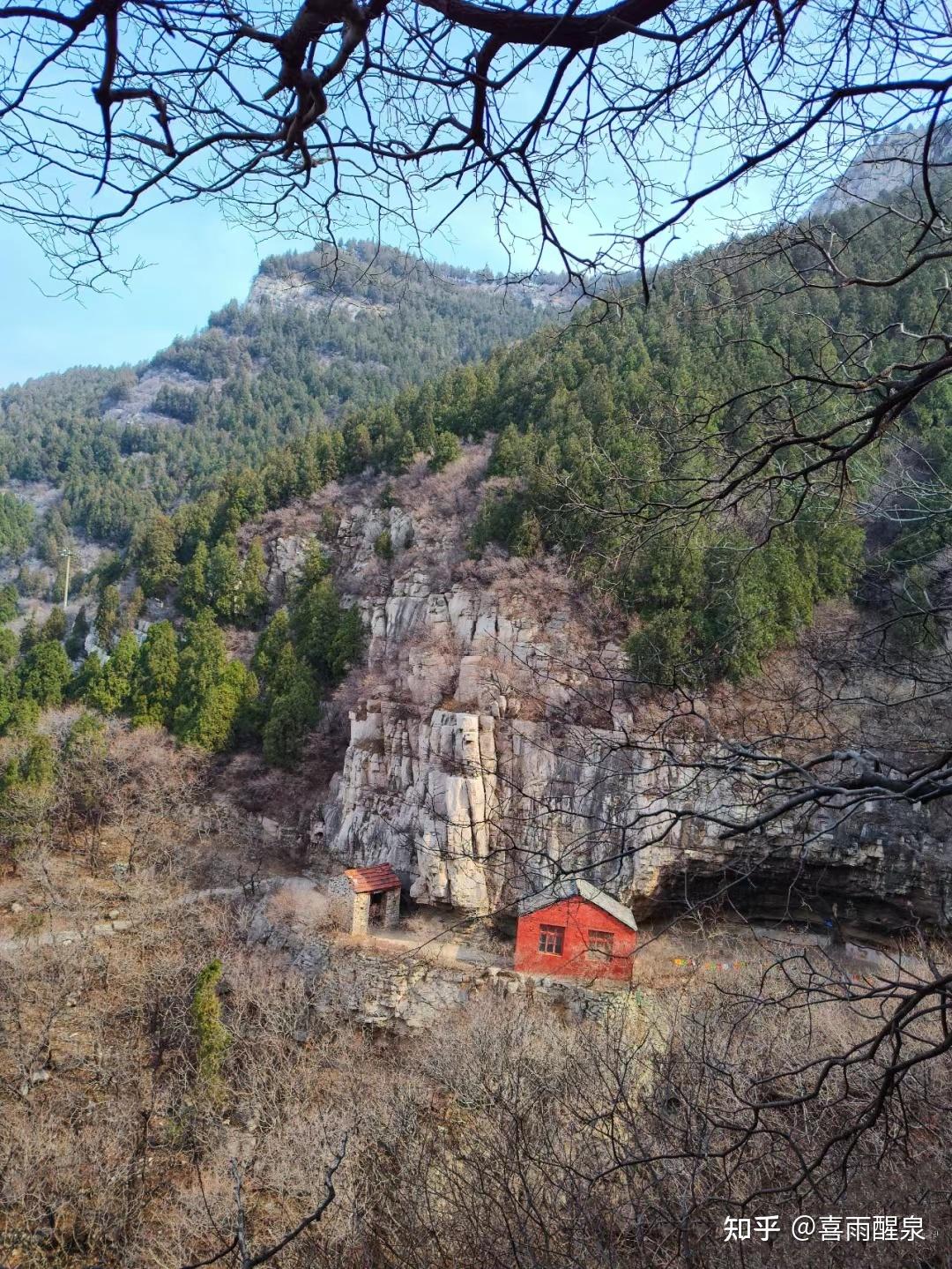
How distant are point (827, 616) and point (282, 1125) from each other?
44.7 ft

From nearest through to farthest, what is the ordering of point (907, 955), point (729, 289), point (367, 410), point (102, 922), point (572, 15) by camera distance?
point (572, 15), point (729, 289), point (907, 955), point (102, 922), point (367, 410)

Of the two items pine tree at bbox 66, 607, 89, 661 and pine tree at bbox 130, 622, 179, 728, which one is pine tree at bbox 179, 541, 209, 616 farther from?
pine tree at bbox 66, 607, 89, 661

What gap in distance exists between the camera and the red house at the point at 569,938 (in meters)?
13.9

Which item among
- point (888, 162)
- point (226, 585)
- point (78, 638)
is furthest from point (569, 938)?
point (78, 638)

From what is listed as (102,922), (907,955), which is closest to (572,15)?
(907,955)

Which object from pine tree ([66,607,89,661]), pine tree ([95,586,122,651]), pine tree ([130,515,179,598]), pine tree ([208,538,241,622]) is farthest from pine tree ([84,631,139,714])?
pine tree ([130,515,179,598])

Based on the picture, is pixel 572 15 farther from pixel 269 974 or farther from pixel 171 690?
pixel 171 690

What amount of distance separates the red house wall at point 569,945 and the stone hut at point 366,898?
9.43ft

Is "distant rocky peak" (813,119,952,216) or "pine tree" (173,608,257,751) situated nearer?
"distant rocky peak" (813,119,952,216)

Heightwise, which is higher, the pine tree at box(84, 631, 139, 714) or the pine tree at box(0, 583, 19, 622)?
the pine tree at box(0, 583, 19, 622)

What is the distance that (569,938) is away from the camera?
560 inches

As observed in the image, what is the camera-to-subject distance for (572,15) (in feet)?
5.57

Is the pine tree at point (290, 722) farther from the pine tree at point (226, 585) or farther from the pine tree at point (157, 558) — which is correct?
the pine tree at point (157, 558)

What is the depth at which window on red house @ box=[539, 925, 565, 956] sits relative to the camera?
46.9ft
